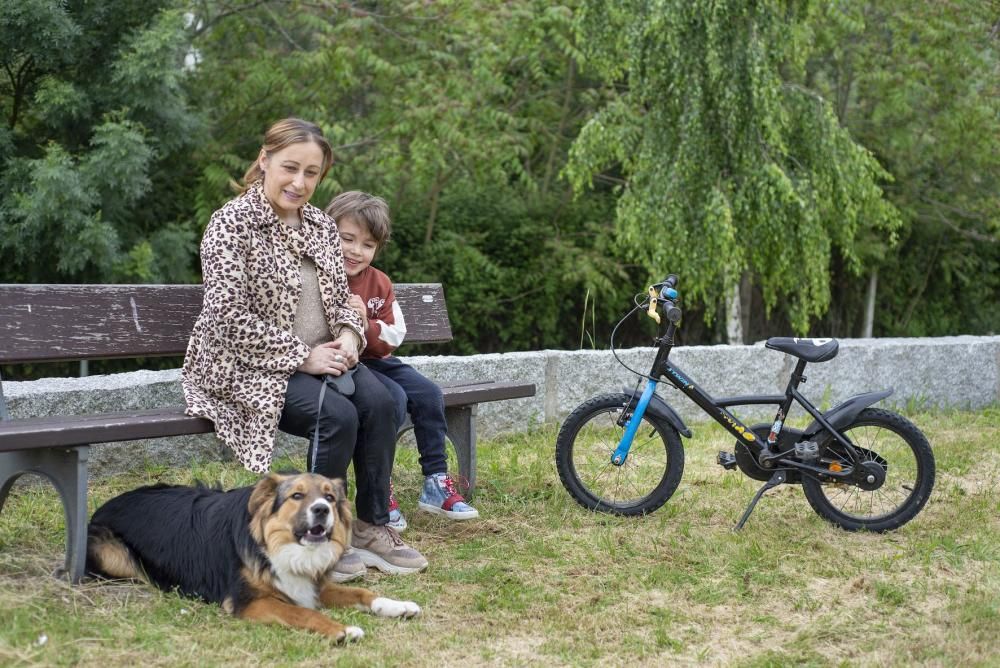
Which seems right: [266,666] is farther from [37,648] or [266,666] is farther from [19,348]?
[19,348]

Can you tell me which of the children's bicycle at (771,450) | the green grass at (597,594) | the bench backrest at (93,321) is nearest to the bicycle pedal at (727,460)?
the children's bicycle at (771,450)

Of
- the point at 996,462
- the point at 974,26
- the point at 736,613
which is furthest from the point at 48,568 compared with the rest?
the point at 974,26

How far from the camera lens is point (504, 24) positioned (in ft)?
34.0

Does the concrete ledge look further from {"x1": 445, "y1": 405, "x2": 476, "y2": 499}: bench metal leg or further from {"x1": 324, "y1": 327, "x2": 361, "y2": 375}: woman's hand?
{"x1": 324, "y1": 327, "x2": 361, "y2": 375}: woman's hand

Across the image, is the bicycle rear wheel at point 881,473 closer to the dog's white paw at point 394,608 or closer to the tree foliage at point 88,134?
the dog's white paw at point 394,608

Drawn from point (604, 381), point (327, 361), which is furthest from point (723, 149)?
point (327, 361)

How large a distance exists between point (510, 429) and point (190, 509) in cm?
305

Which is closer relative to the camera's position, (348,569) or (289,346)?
(348,569)

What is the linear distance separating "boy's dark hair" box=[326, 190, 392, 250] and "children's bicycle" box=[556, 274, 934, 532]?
1.10m

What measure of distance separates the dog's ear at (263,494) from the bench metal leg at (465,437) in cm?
163

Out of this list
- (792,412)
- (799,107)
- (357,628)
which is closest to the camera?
(357,628)

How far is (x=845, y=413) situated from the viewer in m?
4.70

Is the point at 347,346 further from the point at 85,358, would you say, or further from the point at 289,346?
the point at 85,358

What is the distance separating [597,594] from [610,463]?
118cm
